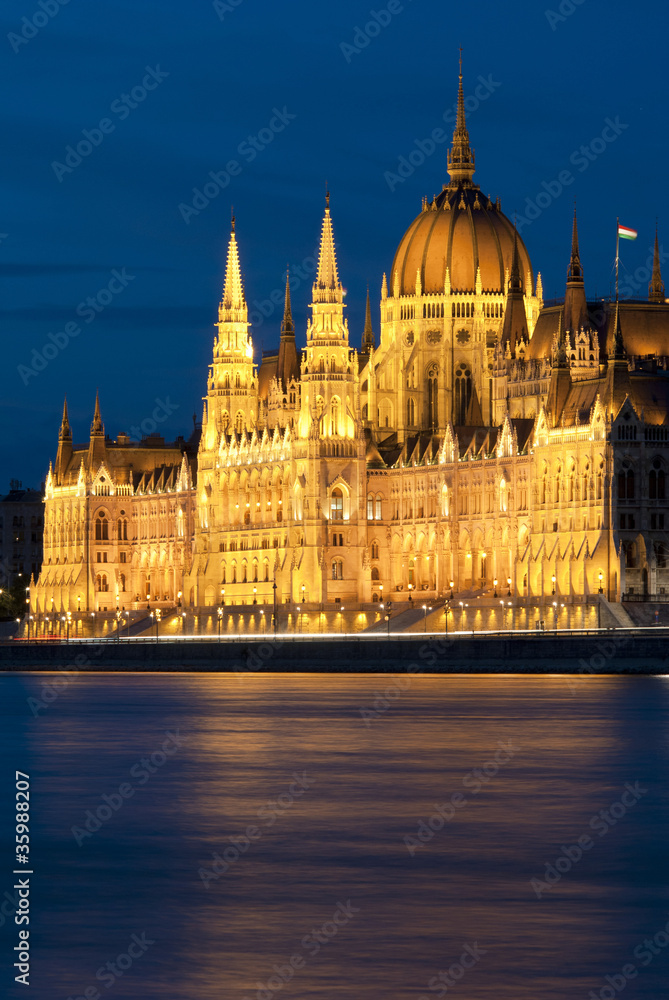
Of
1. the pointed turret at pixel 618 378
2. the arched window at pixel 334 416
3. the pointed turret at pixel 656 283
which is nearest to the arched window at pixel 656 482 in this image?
the pointed turret at pixel 618 378

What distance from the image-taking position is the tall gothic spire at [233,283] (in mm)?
175375

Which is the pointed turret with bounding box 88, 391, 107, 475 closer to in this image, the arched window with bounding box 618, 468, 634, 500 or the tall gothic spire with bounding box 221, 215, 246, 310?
the tall gothic spire with bounding box 221, 215, 246, 310

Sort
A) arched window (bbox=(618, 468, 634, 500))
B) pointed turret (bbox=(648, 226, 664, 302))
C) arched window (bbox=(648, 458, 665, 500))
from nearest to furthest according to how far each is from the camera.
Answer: arched window (bbox=(618, 468, 634, 500)), arched window (bbox=(648, 458, 665, 500)), pointed turret (bbox=(648, 226, 664, 302))

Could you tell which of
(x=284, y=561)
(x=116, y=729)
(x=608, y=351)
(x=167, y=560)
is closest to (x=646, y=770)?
(x=116, y=729)

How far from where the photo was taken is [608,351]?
140000 mm

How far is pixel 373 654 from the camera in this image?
115812 millimetres

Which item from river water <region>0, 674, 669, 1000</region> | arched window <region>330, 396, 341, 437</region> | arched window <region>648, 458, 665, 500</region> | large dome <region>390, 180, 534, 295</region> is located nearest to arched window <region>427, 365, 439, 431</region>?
large dome <region>390, 180, 534, 295</region>

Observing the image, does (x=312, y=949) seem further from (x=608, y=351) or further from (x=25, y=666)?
(x=608, y=351)

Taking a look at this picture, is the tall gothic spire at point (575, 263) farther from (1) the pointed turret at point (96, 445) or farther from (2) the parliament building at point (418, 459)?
(1) the pointed turret at point (96, 445)

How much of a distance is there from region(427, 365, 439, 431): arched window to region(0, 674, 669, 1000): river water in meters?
102

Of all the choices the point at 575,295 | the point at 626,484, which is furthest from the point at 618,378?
the point at 575,295

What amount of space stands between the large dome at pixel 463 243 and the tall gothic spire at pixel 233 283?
50.4ft

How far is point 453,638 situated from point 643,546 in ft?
68.4

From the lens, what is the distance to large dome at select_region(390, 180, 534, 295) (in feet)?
547
